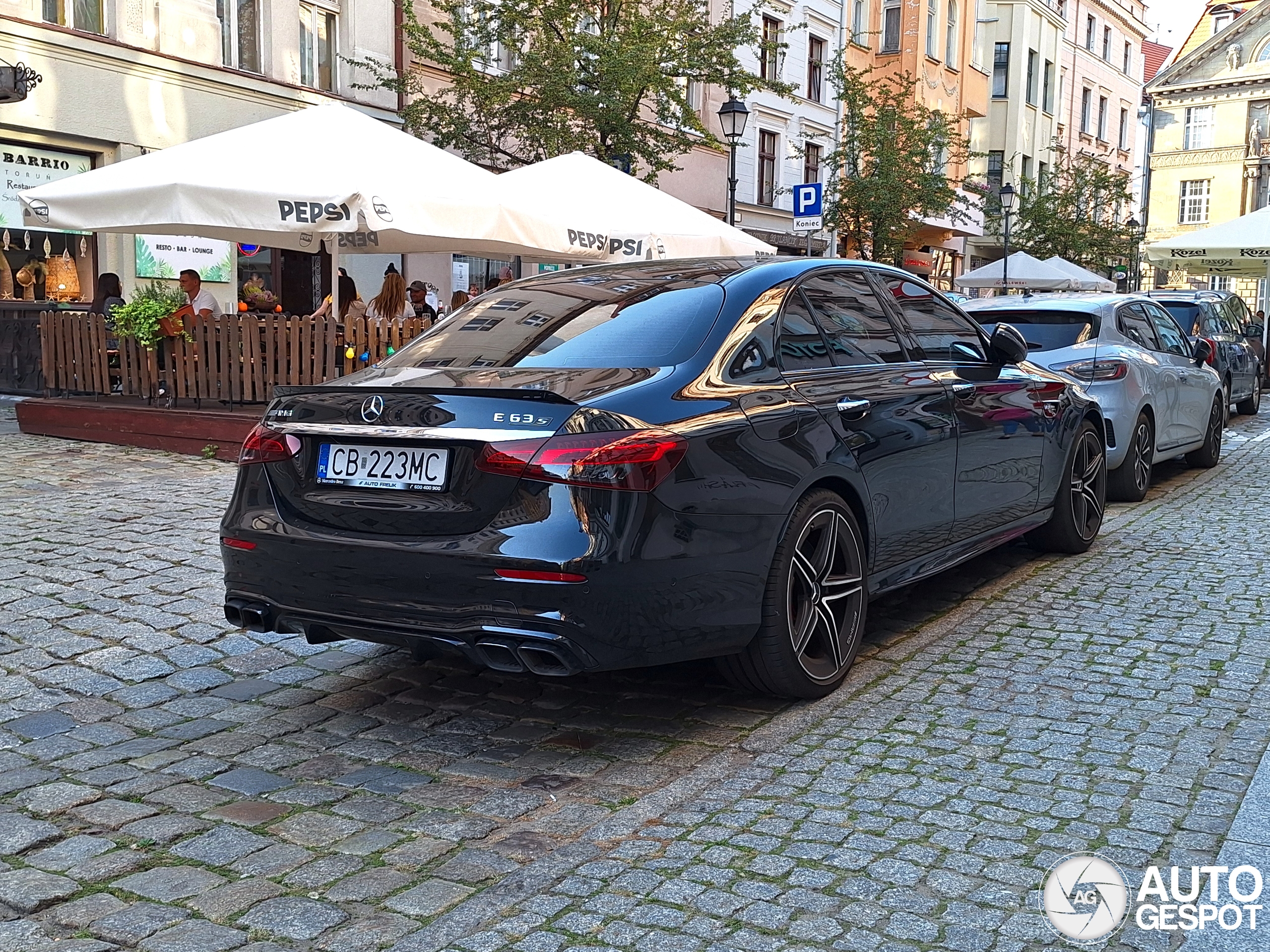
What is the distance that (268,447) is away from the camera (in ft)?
14.5

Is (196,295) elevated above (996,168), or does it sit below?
below

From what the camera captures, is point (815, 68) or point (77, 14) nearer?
point (77, 14)

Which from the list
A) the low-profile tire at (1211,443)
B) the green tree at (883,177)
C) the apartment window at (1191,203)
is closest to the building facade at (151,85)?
the green tree at (883,177)

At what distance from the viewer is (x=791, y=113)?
34.1m

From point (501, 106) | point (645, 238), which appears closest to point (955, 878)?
point (645, 238)

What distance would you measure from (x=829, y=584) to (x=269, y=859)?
7.24 feet

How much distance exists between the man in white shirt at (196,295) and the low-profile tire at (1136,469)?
7668 millimetres

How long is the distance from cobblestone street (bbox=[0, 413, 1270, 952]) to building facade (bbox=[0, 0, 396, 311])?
12.0 metres

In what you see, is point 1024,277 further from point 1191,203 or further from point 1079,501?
point 1191,203

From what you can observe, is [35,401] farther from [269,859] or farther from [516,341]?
[269,859]

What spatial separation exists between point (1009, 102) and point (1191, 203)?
36.7 meters

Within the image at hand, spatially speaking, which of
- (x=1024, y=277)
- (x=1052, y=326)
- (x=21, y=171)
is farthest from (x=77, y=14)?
(x=1024, y=277)

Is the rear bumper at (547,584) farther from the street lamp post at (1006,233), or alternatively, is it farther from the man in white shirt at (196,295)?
the street lamp post at (1006,233)

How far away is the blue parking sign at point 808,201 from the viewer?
1577 centimetres
